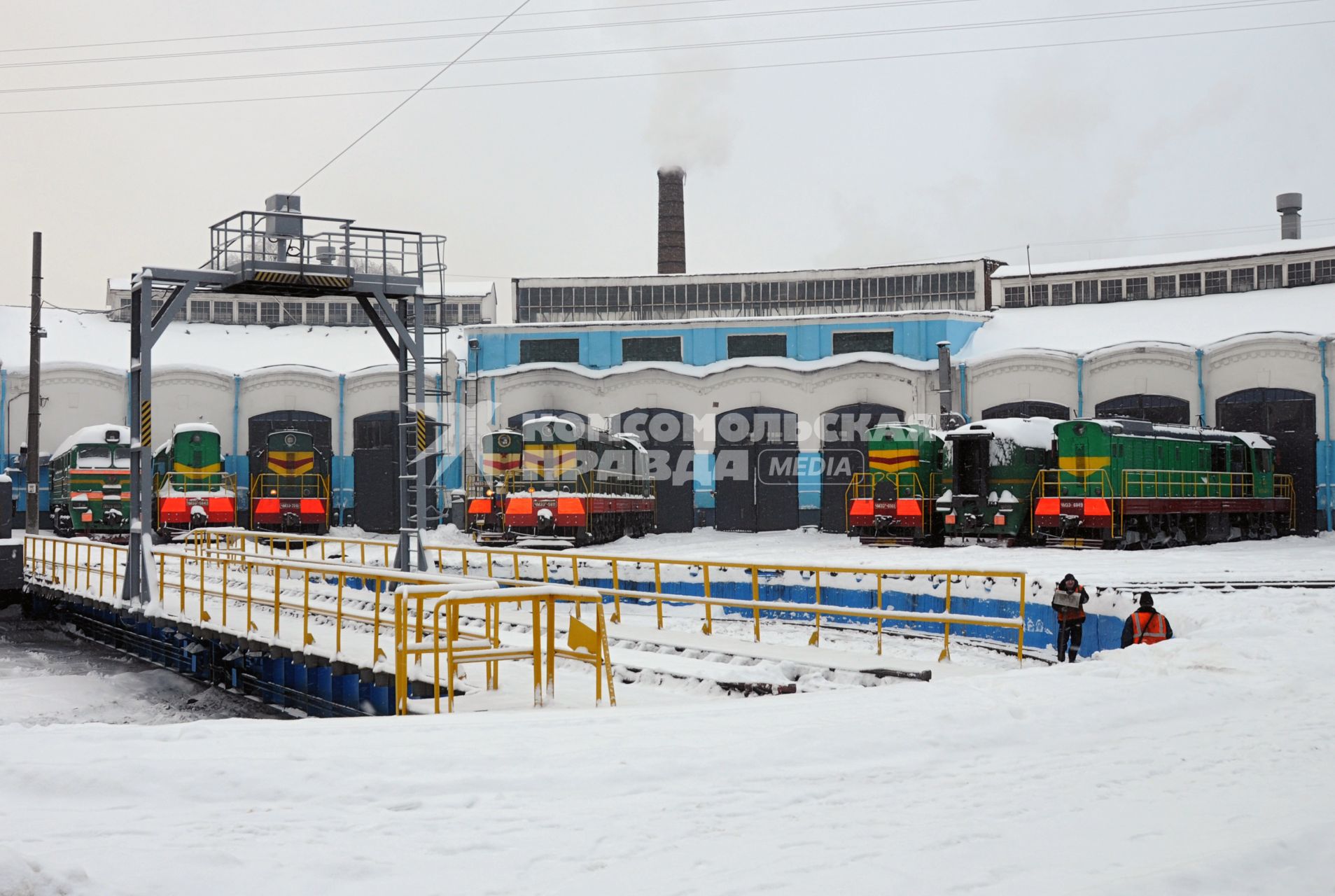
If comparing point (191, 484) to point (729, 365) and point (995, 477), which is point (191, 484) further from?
point (995, 477)

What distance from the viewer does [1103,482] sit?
28.6 m

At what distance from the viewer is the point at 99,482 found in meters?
33.8

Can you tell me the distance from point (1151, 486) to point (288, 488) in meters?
24.8

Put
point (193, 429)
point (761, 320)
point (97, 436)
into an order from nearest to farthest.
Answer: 1. point (97, 436)
2. point (193, 429)
3. point (761, 320)

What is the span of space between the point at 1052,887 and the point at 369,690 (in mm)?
9481

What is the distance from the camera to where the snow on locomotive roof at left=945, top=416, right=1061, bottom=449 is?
1217 inches

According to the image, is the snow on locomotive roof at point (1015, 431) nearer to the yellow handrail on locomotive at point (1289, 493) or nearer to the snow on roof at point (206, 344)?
the yellow handrail on locomotive at point (1289, 493)

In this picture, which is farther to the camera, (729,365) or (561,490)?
(729,365)

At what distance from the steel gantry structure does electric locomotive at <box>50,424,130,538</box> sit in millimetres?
15376

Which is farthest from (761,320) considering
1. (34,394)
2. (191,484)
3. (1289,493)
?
(34,394)

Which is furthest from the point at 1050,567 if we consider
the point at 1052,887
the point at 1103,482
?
the point at 1052,887

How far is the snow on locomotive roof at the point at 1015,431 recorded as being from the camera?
101ft

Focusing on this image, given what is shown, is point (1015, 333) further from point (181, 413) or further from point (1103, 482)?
point (181, 413)

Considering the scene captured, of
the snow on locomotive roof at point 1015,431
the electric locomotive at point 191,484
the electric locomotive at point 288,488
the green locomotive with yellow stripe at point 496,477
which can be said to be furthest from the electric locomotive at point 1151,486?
the electric locomotive at point 191,484
